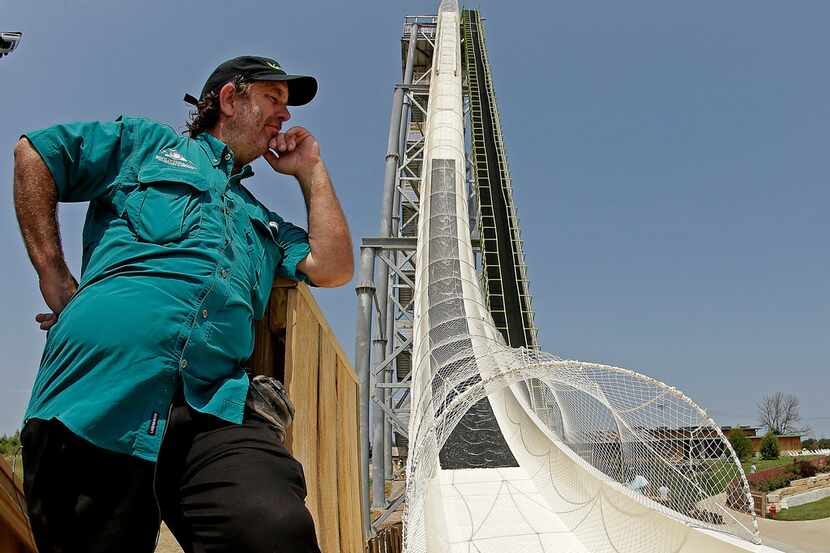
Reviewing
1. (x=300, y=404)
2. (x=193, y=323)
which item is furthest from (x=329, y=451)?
(x=193, y=323)

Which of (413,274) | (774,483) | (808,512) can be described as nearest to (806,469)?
(774,483)

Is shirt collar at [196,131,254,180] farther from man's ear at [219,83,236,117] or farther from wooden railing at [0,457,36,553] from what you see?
wooden railing at [0,457,36,553]

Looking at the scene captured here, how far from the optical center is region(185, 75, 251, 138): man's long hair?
53.1 inches

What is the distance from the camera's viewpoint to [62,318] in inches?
38.6

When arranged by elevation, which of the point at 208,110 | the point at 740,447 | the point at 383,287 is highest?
the point at 383,287

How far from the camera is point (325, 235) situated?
136cm

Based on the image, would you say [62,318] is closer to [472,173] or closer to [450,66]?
[472,173]

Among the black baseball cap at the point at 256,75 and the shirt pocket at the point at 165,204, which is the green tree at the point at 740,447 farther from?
the shirt pocket at the point at 165,204

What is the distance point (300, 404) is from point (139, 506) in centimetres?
41

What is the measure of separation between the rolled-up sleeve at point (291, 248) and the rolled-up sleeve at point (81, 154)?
0.36 meters

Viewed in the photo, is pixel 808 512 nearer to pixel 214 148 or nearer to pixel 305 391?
pixel 305 391

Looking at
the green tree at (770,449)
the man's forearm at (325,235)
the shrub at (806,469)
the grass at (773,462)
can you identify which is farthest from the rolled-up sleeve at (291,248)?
the green tree at (770,449)

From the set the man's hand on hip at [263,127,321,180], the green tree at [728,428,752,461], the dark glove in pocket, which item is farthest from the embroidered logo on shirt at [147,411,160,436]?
the green tree at [728,428,752,461]

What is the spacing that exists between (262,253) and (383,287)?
7836 mm
